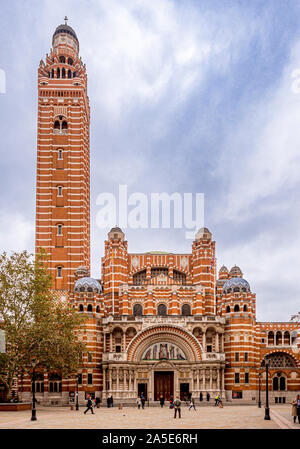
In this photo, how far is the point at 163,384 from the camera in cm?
7181

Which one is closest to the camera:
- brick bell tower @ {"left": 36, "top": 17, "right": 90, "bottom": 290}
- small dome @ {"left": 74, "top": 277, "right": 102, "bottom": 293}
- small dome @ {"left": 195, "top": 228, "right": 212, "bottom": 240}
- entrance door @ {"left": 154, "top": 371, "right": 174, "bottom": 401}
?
entrance door @ {"left": 154, "top": 371, "right": 174, "bottom": 401}

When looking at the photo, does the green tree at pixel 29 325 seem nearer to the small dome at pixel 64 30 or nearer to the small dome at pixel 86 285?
the small dome at pixel 86 285

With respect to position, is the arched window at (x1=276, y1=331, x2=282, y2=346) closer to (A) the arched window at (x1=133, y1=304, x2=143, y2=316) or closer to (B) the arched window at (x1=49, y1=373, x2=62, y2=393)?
(A) the arched window at (x1=133, y1=304, x2=143, y2=316)

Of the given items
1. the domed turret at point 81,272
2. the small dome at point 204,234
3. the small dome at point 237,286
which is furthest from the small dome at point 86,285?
the small dome at point 237,286

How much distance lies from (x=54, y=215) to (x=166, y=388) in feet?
95.1

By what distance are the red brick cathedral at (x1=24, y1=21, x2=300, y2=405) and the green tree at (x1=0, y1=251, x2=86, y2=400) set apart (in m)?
15.9

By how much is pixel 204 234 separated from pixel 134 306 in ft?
46.7

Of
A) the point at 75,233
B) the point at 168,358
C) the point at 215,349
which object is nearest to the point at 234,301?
the point at 215,349

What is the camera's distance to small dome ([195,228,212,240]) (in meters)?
79.9

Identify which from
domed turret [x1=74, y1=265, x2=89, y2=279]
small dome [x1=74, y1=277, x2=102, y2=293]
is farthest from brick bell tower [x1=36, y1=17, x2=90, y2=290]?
small dome [x1=74, y1=277, x2=102, y2=293]

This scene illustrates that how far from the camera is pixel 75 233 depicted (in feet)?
266

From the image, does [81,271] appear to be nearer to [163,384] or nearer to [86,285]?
[86,285]

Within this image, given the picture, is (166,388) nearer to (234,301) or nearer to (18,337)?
(234,301)

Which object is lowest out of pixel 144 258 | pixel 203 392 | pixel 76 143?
pixel 203 392
